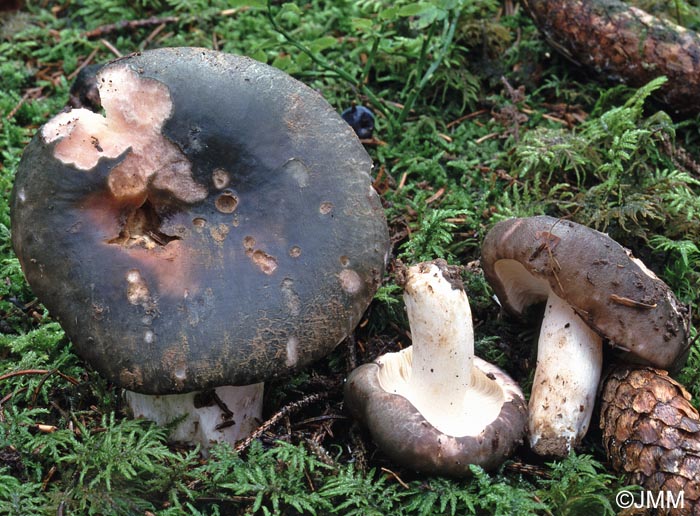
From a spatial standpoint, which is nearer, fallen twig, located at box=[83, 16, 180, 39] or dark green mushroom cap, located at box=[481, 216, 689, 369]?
dark green mushroom cap, located at box=[481, 216, 689, 369]

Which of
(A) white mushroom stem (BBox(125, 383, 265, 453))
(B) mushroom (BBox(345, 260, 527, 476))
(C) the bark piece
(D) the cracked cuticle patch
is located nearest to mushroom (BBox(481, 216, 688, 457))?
(B) mushroom (BBox(345, 260, 527, 476))

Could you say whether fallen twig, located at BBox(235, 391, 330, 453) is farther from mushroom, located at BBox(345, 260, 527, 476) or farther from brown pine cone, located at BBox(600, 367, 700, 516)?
brown pine cone, located at BBox(600, 367, 700, 516)

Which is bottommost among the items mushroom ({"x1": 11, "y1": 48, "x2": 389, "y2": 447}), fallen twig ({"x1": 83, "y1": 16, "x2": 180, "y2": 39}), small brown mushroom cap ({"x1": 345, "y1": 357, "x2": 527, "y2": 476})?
small brown mushroom cap ({"x1": 345, "y1": 357, "x2": 527, "y2": 476})

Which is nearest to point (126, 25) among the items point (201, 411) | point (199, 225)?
point (199, 225)

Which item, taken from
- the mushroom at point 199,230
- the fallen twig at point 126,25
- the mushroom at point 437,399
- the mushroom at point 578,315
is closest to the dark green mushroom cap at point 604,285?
the mushroom at point 578,315

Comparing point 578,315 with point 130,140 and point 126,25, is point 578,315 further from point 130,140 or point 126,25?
point 126,25

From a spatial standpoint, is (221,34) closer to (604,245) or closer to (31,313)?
(31,313)
